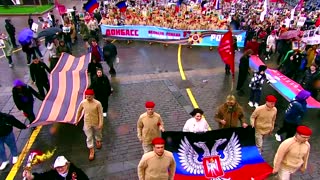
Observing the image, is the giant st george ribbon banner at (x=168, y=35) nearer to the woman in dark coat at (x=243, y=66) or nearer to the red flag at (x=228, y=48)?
the woman in dark coat at (x=243, y=66)

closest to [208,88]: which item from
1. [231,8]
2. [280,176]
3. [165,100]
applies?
[165,100]

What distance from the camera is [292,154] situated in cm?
529

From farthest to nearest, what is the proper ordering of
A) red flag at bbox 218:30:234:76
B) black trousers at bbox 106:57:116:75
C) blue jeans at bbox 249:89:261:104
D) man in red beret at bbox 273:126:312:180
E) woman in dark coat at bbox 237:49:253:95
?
black trousers at bbox 106:57:116:75
woman in dark coat at bbox 237:49:253:95
blue jeans at bbox 249:89:261:104
red flag at bbox 218:30:234:76
man in red beret at bbox 273:126:312:180

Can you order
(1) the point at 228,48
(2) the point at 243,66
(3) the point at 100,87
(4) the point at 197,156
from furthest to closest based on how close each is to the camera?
(2) the point at 243,66, (3) the point at 100,87, (1) the point at 228,48, (4) the point at 197,156

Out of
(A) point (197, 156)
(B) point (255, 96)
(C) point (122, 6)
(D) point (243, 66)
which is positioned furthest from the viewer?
(C) point (122, 6)

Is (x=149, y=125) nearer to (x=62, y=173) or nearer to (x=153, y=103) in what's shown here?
(x=153, y=103)

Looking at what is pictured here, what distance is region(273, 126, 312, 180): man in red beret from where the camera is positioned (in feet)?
17.0

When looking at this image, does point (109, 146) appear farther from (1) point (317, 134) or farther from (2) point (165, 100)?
(1) point (317, 134)

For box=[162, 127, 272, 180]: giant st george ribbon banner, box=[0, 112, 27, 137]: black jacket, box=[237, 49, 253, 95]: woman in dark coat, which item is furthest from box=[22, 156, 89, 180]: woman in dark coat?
box=[237, 49, 253, 95]: woman in dark coat

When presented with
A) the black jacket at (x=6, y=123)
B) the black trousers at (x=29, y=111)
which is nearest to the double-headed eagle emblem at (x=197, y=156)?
the black jacket at (x=6, y=123)

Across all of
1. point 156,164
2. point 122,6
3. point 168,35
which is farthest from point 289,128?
point 122,6

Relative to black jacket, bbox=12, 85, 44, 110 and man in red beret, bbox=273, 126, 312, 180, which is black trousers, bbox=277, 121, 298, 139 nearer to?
man in red beret, bbox=273, 126, 312, 180

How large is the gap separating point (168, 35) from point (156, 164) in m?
12.4

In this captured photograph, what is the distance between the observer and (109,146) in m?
7.57
